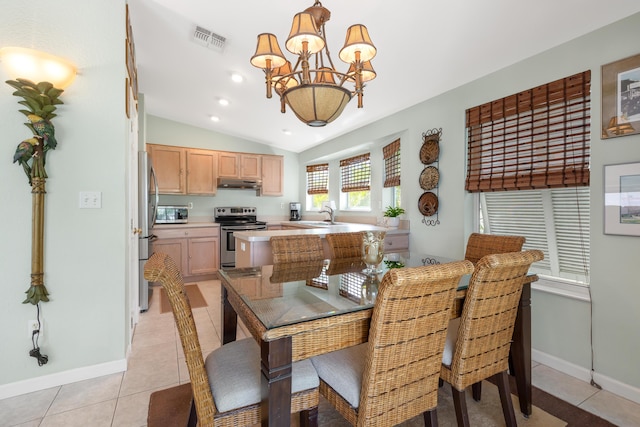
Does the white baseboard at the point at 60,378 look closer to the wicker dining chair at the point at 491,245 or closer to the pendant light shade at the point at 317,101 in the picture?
the pendant light shade at the point at 317,101

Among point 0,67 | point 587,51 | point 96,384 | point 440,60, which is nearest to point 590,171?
point 587,51

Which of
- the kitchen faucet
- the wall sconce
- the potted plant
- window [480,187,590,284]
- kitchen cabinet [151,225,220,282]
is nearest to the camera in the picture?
the wall sconce

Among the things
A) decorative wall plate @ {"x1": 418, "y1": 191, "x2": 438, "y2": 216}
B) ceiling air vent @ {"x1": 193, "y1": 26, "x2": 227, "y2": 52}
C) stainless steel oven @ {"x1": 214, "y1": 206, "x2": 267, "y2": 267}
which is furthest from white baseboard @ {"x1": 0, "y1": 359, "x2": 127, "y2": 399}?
decorative wall plate @ {"x1": 418, "y1": 191, "x2": 438, "y2": 216}

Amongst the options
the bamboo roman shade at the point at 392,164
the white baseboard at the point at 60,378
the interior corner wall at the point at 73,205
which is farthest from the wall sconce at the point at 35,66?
the bamboo roman shade at the point at 392,164

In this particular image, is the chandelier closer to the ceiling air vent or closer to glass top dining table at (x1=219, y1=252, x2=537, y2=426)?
glass top dining table at (x1=219, y1=252, x2=537, y2=426)

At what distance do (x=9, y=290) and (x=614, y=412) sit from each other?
3.62 metres

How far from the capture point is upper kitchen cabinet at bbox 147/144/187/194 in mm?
4789

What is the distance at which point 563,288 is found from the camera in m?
2.15

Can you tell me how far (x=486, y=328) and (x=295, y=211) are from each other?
15.7 feet

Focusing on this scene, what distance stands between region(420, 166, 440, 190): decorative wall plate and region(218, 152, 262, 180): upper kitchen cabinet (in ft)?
10.6

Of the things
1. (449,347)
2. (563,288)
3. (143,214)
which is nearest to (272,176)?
(143,214)

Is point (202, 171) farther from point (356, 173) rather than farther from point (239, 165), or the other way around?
point (356, 173)

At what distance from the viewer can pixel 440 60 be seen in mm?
2520

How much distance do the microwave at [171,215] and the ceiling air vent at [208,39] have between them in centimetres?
278
